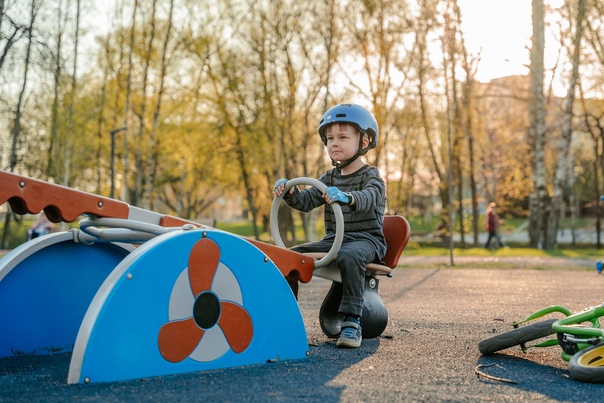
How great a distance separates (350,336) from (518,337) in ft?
3.10

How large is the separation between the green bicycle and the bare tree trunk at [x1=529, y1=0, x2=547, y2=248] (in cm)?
1716

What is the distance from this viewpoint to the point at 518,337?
3633mm

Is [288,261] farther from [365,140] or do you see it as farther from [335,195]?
[365,140]

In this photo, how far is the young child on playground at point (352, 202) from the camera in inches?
162

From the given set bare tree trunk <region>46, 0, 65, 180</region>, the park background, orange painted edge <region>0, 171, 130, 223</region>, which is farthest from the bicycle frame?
bare tree trunk <region>46, 0, 65, 180</region>

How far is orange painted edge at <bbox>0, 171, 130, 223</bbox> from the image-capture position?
3.12 m

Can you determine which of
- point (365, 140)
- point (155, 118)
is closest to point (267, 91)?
point (155, 118)

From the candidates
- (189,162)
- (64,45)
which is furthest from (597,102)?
(64,45)

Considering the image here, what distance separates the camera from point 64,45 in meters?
24.1

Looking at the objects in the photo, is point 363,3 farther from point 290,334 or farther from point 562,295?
point 290,334

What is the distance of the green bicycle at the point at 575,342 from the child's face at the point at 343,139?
61.1 inches

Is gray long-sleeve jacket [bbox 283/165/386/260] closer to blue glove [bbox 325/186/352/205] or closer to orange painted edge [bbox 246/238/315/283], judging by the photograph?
blue glove [bbox 325/186/352/205]

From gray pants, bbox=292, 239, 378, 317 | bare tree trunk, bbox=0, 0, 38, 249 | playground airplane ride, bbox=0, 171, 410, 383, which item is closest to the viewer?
playground airplane ride, bbox=0, 171, 410, 383

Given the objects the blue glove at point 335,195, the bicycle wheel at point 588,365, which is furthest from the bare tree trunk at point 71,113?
the bicycle wheel at point 588,365
